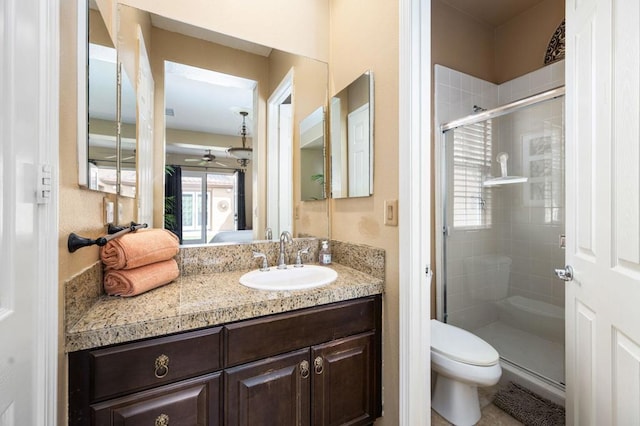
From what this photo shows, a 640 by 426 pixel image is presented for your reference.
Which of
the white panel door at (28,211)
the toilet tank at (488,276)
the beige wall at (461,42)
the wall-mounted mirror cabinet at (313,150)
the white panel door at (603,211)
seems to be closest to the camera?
the white panel door at (28,211)

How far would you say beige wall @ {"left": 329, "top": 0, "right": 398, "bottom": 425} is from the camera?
51.1 inches

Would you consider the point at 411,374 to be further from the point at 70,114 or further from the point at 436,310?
the point at 70,114

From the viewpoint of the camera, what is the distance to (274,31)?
1656 millimetres

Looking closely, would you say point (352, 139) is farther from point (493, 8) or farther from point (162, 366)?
point (493, 8)

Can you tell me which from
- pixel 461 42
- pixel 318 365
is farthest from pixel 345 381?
pixel 461 42

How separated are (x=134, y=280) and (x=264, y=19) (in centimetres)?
157

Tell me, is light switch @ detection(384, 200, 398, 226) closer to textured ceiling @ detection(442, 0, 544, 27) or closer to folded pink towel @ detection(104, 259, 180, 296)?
folded pink towel @ detection(104, 259, 180, 296)

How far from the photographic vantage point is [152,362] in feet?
2.88

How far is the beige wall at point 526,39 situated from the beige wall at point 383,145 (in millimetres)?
1782

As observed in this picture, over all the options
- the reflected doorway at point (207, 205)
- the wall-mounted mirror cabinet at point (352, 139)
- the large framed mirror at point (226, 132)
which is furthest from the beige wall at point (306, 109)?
the reflected doorway at point (207, 205)

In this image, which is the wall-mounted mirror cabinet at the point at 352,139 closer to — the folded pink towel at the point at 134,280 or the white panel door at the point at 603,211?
the white panel door at the point at 603,211

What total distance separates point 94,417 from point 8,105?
0.86 m

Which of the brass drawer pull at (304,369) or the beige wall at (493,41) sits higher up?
the beige wall at (493,41)

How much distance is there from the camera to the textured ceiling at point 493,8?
88.8 inches
